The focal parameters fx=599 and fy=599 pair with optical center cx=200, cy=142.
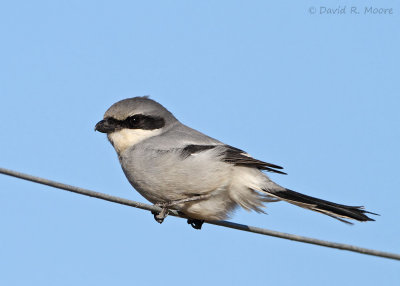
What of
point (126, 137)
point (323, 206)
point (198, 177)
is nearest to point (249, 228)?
point (323, 206)

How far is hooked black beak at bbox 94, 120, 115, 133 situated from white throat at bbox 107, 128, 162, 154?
56 millimetres

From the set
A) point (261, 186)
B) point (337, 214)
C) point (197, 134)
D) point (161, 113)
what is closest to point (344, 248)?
point (337, 214)

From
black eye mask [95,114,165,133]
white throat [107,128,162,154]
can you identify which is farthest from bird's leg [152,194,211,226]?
black eye mask [95,114,165,133]

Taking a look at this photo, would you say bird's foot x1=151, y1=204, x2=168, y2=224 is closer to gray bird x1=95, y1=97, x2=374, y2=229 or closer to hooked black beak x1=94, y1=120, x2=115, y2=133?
gray bird x1=95, y1=97, x2=374, y2=229

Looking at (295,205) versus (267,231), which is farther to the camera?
(295,205)

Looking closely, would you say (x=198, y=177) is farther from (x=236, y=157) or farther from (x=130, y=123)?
(x=130, y=123)

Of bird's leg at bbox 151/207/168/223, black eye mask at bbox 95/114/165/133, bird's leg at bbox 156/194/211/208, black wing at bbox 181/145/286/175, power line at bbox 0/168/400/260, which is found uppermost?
black eye mask at bbox 95/114/165/133

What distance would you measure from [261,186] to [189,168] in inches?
28.3

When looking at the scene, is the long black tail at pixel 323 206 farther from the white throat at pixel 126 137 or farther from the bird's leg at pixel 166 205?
the white throat at pixel 126 137

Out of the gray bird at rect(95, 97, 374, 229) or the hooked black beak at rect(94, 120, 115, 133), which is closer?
the gray bird at rect(95, 97, 374, 229)

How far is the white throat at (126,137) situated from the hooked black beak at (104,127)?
0.06 m

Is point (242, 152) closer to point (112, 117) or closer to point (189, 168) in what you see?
point (189, 168)

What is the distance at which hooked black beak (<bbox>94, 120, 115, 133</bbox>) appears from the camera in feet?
20.3

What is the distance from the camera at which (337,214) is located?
17.0 feet
